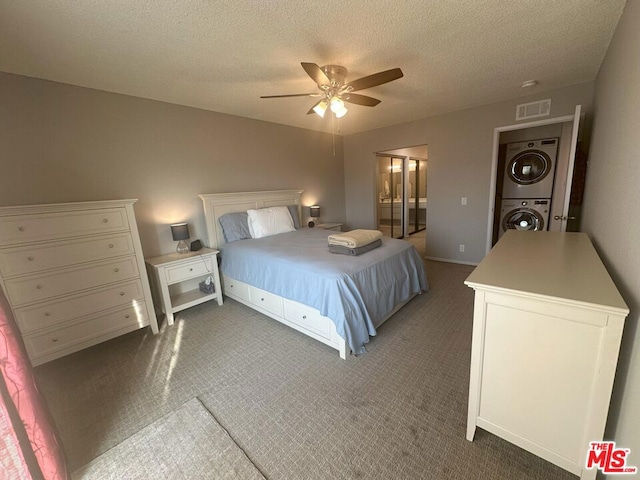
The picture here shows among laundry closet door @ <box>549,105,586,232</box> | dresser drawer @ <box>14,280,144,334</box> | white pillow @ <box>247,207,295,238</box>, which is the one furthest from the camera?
white pillow @ <box>247,207,295,238</box>

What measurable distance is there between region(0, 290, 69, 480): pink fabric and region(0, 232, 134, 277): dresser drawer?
123cm

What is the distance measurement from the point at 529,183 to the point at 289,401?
15.5 feet

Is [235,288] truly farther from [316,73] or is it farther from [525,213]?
[525,213]

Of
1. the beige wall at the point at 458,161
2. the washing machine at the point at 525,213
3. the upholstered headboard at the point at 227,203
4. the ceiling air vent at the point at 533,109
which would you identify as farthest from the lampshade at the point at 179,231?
the washing machine at the point at 525,213

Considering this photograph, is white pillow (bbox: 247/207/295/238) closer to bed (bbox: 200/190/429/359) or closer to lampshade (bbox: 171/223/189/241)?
bed (bbox: 200/190/429/359)

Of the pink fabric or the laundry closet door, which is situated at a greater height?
the laundry closet door

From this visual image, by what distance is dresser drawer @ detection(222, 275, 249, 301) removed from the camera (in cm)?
303

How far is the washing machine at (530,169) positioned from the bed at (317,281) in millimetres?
2639

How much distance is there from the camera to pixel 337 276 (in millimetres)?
2055

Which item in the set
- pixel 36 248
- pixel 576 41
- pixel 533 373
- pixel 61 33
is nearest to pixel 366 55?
pixel 576 41

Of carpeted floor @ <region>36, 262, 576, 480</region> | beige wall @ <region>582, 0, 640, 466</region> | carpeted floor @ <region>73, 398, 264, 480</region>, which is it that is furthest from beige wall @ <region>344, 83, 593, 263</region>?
carpeted floor @ <region>73, 398, 264, 480</region>

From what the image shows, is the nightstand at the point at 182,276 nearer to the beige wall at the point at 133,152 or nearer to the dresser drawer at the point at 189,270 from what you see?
the dresser drawer at the point at 189,270

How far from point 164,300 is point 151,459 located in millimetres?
1660

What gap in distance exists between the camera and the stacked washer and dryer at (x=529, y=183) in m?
3.95
